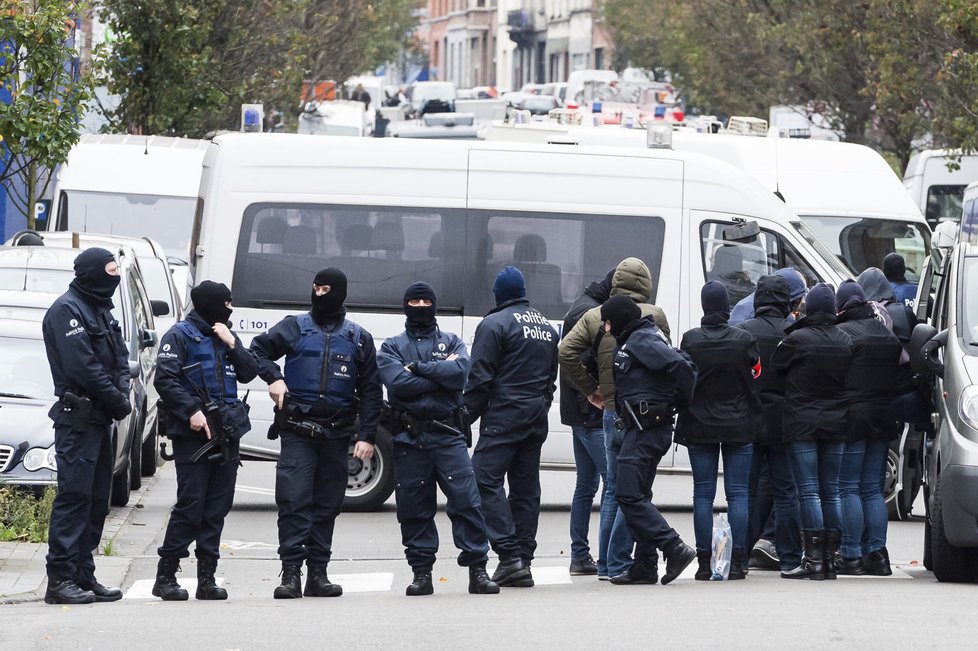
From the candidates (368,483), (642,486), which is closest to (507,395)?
(642,486)

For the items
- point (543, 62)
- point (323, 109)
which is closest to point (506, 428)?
point (323, 109)

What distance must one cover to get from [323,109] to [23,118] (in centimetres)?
2705

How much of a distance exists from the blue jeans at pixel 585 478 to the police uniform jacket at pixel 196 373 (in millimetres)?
2193

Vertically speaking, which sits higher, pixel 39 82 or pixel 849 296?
pixel 39 82

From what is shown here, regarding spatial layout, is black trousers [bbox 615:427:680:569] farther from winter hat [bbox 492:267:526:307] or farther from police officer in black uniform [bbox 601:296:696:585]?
winter hat [bbox 492:267:526:307]

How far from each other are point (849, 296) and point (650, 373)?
1461mm

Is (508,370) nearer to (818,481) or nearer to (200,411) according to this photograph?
(200,411)

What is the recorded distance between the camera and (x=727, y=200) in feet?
44.8

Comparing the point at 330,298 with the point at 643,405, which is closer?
the point at 330,298

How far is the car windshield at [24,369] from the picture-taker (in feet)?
41.4

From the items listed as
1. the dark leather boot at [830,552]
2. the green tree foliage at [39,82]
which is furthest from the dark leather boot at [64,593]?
the green tree foliage at [39,82]

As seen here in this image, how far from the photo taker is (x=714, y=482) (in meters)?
10.5

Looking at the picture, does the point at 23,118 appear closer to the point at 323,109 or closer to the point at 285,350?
the point at 285,350

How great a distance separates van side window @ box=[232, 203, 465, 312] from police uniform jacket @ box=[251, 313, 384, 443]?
143 inches
